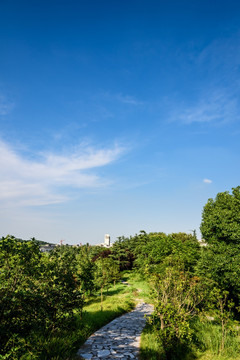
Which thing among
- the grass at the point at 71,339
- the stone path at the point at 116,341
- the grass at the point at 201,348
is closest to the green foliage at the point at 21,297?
the grass at the point at 71,339

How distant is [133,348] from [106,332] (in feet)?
6.99

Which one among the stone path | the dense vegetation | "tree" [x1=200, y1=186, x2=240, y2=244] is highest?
"tree" [x1=200, y1=186, x2=240, y2=244]

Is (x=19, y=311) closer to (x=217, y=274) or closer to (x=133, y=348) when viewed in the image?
(x=133, y=348)

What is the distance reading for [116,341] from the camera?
8883mm

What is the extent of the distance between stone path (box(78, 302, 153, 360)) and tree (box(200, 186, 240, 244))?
7.15m

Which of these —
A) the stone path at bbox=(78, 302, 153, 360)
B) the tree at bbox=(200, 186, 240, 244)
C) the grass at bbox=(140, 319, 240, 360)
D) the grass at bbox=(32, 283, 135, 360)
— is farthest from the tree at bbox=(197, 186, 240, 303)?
the grass at bbox=(32, 283, 135, 360)

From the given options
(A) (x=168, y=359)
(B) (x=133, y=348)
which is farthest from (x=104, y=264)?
(A) (x=168, y=359)

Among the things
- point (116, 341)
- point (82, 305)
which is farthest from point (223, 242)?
point (82, 305)

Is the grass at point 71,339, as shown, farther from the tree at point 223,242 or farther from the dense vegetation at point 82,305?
the tree at point 223,242

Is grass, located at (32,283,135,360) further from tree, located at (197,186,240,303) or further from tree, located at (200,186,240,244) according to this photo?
tree, located at (200,186,240,244)

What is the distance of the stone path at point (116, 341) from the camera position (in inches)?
297

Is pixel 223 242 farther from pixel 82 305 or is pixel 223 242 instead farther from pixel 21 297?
pixel 21 297

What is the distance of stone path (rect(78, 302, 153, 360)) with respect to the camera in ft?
24.7

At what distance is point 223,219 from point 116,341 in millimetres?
9439
